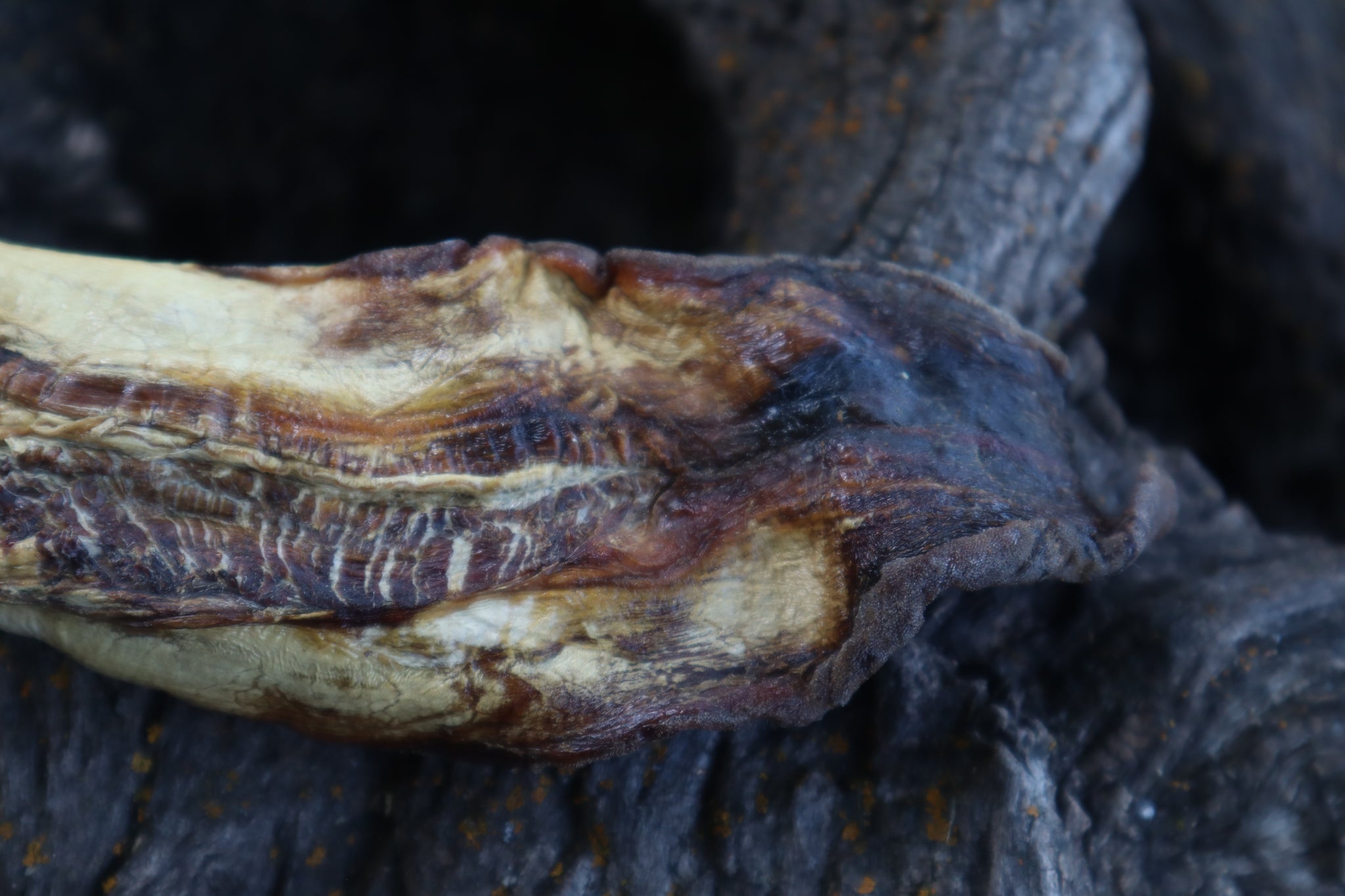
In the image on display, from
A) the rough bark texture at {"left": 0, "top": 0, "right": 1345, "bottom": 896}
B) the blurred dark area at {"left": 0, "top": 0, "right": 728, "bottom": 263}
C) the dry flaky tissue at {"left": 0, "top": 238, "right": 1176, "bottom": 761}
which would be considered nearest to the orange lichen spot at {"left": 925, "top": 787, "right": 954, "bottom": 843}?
the rough bark texture at {"left": 0, "top": 0, "right": 1345, "bottom": 896}

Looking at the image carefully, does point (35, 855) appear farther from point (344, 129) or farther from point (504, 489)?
point (344, 129)

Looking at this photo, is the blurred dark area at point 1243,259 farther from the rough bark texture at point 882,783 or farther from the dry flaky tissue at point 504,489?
the dry flaky tissue at point 504,489

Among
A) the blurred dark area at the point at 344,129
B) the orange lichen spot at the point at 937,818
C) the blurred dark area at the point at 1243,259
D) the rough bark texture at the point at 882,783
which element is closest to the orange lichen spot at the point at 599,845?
the rough bark texture at the point at 882,783

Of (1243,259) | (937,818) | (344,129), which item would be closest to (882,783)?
(937,818)

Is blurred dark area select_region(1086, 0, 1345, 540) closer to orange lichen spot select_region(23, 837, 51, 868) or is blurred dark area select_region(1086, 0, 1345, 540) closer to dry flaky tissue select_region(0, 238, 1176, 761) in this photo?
dry flaky tissue select_region(0, 238, 1176, 761)

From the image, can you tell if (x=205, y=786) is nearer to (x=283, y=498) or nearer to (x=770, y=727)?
(x=283, y=498)

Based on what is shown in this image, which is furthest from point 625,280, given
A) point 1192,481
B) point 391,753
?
point 1192,481
